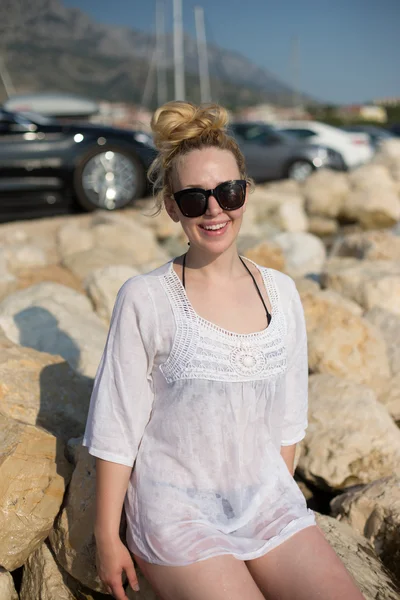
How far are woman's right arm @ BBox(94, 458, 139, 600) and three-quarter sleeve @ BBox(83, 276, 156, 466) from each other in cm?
5

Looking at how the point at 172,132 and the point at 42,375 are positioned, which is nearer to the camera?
the point at 172,132

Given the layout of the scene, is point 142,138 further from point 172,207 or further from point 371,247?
point 172,207

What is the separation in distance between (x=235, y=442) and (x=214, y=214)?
30.8 inches

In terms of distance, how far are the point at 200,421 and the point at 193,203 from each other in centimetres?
74

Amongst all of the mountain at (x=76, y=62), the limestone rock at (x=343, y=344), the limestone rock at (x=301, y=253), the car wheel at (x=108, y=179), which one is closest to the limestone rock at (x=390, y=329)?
the limestone rock at (x=343, y=344)

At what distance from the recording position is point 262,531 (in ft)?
7.32

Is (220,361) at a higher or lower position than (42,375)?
higher

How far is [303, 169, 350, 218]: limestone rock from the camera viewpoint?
37.1 feet

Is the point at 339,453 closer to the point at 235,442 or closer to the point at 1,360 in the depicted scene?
the point at 235,442

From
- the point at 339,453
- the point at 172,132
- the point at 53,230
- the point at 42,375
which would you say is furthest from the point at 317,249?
the point at 172,132

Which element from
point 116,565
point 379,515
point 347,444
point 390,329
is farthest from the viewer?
point 390,329

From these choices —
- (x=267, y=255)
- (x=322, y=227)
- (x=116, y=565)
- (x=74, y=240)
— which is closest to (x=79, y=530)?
(x=116, y=565)

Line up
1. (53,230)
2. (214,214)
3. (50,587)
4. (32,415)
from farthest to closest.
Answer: (53,230)
(32,415)
(50,587)
(214,214)

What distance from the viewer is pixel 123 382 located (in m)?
2.25
